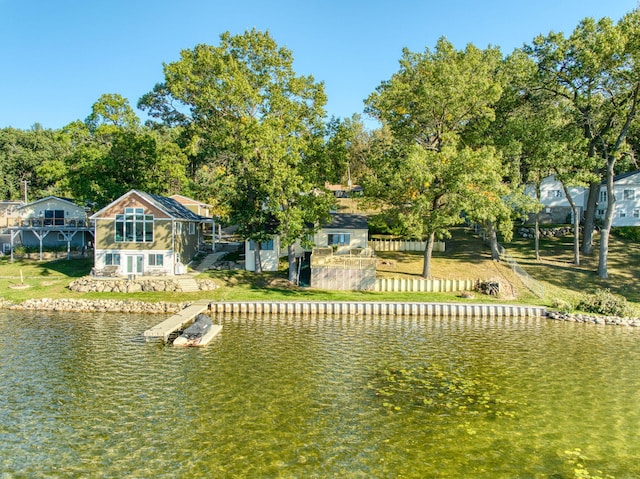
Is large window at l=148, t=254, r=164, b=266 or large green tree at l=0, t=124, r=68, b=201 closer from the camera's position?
large window at l=148, t=254, r=164, b=266

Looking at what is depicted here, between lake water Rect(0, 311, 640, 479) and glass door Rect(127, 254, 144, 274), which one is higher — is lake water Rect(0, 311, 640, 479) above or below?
below

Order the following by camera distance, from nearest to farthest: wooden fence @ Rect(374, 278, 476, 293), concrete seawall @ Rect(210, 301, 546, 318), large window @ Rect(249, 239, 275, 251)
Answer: concrete seawall @ Rect(210, 301, 546, 318), wooden fence @ Rect(374, 278, 476, 293), large window @ Rect(249, 239, 275, 251)

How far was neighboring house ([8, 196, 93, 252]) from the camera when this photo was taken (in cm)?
5450

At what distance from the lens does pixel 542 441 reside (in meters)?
16.9

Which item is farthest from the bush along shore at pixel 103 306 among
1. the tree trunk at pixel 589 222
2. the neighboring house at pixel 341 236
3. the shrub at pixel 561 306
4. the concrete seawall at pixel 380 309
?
the tree trunk at pixel 589 222

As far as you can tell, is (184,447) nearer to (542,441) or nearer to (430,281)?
(542,441)

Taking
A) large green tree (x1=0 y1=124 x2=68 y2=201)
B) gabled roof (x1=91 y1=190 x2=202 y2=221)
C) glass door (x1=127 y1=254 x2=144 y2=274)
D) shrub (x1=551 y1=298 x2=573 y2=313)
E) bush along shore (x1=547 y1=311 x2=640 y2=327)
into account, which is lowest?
bush along shore (x1=547 y1=311 x2=640 y2=327)

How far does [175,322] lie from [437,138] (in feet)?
96.5

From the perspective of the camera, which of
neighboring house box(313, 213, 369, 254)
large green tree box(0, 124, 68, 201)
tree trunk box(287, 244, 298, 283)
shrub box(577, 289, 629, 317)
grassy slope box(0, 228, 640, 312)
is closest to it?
shrub box(577, 289, 629, 317)

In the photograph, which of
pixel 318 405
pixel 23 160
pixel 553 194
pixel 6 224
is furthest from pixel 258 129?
pixel 23 160

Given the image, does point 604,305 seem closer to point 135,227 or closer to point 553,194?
point 553,194

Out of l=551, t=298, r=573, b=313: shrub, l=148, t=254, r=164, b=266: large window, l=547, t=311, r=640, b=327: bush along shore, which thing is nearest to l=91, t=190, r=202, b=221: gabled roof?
l=148, t=254, r=164, b=266: large window

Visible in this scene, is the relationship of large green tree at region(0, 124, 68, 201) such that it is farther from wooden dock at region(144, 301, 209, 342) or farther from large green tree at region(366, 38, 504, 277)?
large green tree at region(366, 38, 504, 277)

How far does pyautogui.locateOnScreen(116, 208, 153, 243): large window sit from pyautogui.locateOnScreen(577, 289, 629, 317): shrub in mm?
37887
